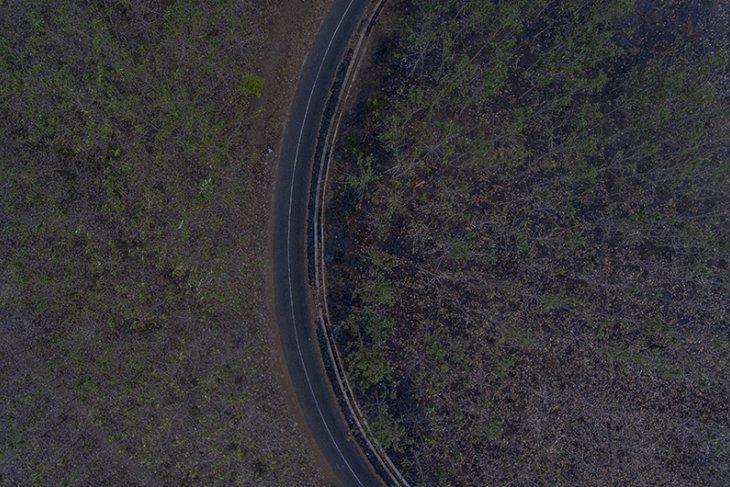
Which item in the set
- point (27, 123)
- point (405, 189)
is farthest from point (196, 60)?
point (405, 189)

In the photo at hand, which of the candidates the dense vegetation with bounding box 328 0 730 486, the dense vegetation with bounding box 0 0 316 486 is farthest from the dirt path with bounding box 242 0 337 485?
the dense vegetation with bounding box 328 0 730 486

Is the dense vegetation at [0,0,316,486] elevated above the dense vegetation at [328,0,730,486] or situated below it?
above

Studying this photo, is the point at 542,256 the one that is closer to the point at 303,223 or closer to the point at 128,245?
the point at 303,223

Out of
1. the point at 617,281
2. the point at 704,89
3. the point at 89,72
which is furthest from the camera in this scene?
the point at 617,281

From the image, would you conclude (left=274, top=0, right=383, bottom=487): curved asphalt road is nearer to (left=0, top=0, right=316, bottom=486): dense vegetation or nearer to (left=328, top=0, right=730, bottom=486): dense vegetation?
(left=328, top=0, right=730, bottom=486): dense vegetation

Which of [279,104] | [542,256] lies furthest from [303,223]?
[542,256]

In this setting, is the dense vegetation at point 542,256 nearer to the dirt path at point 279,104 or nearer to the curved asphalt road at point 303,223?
the curved asphalt road at point 303,223

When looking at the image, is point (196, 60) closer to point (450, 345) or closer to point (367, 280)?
point (367, 280)
